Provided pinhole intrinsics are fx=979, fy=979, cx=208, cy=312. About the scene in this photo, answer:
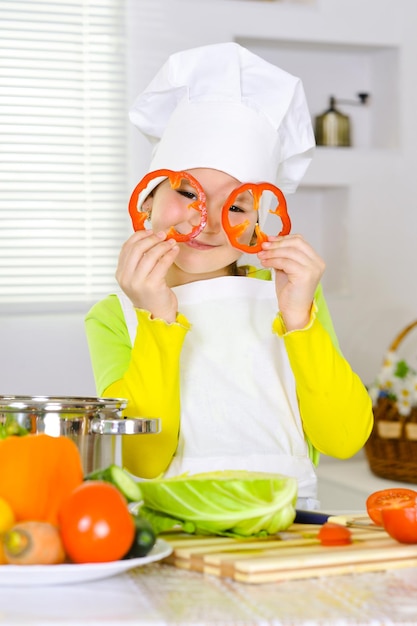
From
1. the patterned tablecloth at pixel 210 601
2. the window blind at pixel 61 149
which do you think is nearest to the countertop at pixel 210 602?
the patterned tablecloth at pixel 210 601

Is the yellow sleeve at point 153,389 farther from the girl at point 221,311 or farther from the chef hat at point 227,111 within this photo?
the chef hat at point 227,111

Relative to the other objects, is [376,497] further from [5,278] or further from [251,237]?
[5,278]

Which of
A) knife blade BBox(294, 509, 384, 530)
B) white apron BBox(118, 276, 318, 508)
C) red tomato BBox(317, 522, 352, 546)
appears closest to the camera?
red tomato BBox(317, 522, 352, 546)

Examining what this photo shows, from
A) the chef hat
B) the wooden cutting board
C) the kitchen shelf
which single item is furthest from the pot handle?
the kitchen shelf

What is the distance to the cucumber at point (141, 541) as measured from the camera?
864mm

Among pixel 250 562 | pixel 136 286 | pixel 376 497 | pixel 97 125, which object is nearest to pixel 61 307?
pixel 97 125

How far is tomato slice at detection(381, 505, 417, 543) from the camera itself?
3.23 ft

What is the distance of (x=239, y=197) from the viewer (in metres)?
1.60

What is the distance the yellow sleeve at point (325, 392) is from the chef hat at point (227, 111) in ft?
1.08

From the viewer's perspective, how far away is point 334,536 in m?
0.98

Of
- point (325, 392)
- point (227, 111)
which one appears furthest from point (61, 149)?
point (325, 392)

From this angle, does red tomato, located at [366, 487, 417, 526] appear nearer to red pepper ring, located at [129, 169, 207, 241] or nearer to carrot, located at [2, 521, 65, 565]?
carrot, located at [2, 521, 65, 565]

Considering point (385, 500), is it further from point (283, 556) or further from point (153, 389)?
point (153, 389)

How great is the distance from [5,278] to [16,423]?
73.1 inches
